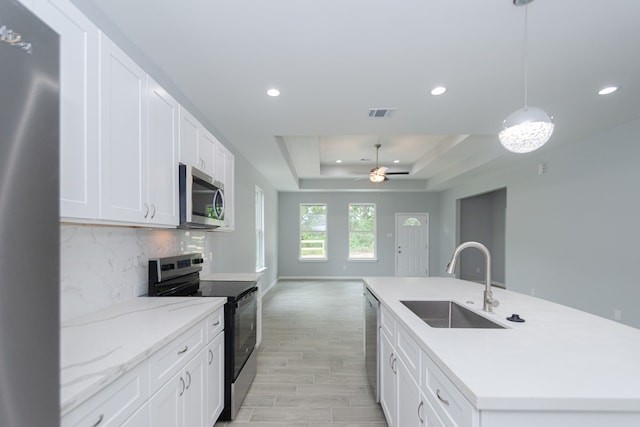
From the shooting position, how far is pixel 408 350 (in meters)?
1.49

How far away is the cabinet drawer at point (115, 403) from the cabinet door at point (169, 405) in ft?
0.36

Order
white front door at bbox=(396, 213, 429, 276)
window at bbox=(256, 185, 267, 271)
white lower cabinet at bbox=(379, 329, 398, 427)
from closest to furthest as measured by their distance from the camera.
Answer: white lower cabinet at bbox=(379, 329, 398, 427) < window at bbox=(256, 185, 267, 271) < white front door at bbox=(396, 213, 429, 276)

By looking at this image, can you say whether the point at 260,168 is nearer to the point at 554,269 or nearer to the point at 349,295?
the point at 349,295

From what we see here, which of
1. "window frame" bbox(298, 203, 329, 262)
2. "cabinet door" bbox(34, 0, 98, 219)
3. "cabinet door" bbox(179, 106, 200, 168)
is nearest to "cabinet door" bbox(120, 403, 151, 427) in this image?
"cabinet door" bbox(34, 0, 98, 219)

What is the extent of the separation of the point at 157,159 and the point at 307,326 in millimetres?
3338

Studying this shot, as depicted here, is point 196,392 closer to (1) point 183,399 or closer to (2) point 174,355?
(1) point 183,399

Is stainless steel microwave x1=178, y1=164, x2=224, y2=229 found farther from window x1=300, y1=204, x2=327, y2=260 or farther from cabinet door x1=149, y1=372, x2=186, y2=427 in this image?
window x1=300, y1=204, x2=327, y2=260

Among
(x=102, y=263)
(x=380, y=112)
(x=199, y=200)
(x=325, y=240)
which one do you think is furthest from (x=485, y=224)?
(x=102, y=263)

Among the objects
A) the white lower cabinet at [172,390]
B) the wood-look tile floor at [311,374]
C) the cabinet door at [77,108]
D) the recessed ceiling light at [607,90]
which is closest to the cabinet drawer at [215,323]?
the white lower cabinet at [172,390]

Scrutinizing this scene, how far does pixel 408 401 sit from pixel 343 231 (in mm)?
6937

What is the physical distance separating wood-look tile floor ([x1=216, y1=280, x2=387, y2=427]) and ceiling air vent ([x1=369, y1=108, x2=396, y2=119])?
2688 millimetres

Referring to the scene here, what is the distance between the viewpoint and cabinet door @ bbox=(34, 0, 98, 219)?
1050mm

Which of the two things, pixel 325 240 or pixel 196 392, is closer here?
pixel 196 392

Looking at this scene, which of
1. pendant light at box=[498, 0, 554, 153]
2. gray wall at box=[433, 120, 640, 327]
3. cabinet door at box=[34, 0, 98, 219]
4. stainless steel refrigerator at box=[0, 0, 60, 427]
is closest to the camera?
stainless steel refrigerator at box=[0, 0, 60, 427]
